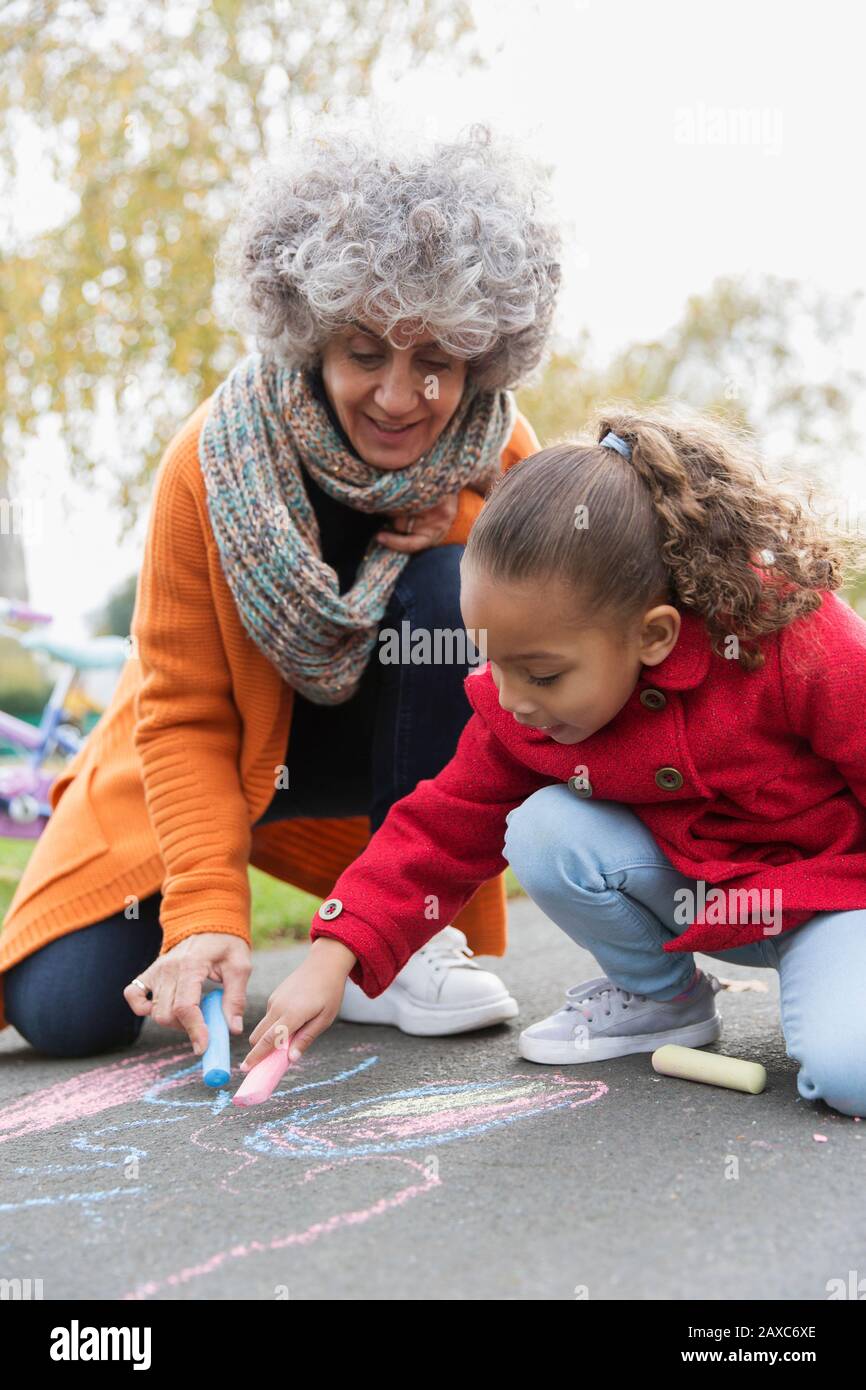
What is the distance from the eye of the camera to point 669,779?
178 cm

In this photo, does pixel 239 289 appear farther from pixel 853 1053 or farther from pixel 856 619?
pixel 853 1053

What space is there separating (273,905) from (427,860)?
225 centimetres

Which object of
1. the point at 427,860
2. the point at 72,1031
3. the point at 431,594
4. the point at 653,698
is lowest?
the point at 72,1031

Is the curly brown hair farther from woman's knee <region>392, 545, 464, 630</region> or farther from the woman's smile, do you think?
woman's knee <region>392, 545, 464, 630</region>

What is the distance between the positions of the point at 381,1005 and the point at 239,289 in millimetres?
1269

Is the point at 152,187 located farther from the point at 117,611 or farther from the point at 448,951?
the point at 448,951

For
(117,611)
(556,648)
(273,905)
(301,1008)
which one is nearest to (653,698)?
(556,648)

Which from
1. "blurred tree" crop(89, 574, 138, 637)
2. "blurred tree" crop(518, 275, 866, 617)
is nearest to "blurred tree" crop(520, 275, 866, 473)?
"blurred tree" crop(518, 275, 866, 617)

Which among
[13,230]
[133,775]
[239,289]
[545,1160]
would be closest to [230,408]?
[239,289]

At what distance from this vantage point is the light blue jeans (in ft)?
5.44

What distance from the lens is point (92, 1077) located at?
2.22 metres

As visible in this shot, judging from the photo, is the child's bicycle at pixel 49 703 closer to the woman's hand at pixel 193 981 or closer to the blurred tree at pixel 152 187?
the blurred tree at pixel 152 187

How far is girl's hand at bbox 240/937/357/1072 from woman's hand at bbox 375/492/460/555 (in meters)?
0.82
